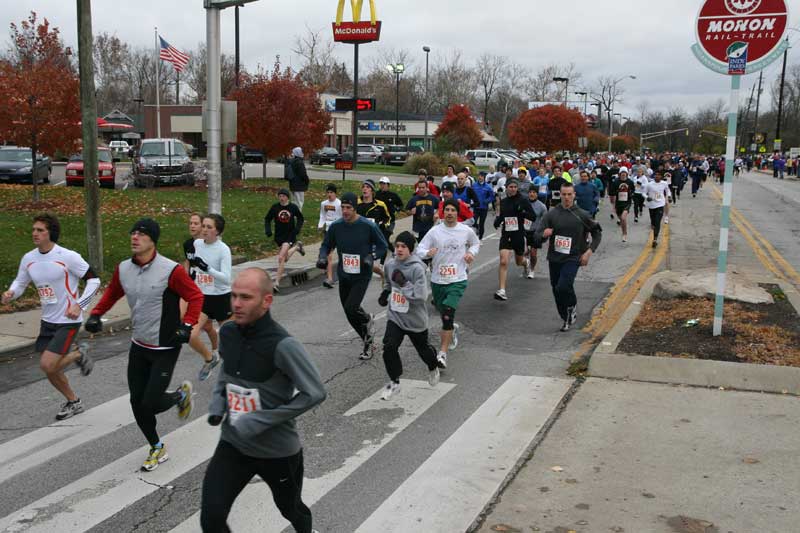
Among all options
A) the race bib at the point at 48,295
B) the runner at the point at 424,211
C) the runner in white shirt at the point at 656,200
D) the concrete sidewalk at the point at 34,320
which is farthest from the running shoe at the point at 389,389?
the runner in white shirt at the point at 656,200

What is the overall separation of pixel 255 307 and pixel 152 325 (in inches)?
87.7

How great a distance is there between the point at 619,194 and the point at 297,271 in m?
9.06

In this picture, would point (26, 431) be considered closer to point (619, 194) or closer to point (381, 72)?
point (619, 194)

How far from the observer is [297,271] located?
14109 millimetres

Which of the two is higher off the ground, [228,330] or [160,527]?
[228,330]

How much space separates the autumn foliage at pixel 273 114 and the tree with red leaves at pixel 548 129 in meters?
30.8

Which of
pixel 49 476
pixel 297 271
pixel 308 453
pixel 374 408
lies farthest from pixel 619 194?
pixel 49 476

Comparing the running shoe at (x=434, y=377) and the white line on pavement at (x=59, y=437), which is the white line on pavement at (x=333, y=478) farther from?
the white line on pavement at (x=59, y=437)

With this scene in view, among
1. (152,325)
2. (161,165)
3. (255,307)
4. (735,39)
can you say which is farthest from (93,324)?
(161,165)

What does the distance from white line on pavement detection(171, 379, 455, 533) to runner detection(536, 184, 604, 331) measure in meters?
3.03

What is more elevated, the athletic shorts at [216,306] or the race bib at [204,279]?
the race bib at [204,279]

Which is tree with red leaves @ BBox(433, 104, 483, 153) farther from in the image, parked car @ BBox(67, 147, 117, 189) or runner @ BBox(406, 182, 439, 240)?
runner @ BBox(406, 182, 439, 240)

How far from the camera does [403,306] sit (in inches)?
289

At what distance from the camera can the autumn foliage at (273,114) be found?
2788 centimetres
